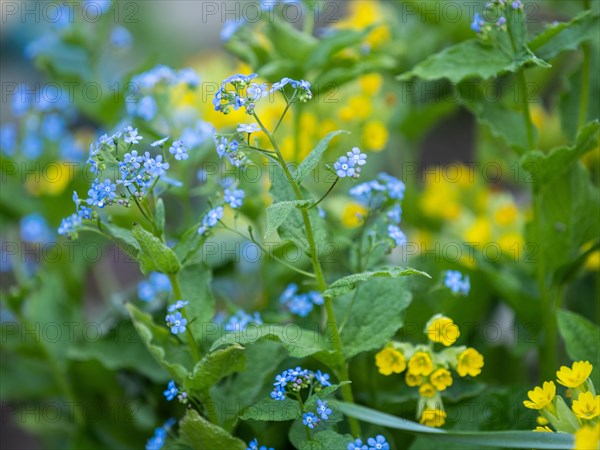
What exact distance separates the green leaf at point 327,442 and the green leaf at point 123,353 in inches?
15.0

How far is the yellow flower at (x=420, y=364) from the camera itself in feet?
3.33

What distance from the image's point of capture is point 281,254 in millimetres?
1405

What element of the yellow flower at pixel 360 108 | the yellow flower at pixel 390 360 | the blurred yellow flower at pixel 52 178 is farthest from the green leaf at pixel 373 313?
the blurred yellow flower at pixel 52 178

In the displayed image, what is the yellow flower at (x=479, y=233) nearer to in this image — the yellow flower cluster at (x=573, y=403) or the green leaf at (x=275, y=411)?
the yellow flower cluster at (x=573, y=403)

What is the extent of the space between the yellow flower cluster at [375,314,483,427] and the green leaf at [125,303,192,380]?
254mm

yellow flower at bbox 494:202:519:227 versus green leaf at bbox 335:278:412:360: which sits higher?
green leaf at bbox 335:278:412:360

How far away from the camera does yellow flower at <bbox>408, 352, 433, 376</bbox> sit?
1.02m

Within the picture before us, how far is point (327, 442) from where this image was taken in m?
0.93

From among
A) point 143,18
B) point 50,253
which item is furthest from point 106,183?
point 143,18

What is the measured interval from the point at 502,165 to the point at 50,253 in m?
0.96

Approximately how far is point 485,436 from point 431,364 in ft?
0.41

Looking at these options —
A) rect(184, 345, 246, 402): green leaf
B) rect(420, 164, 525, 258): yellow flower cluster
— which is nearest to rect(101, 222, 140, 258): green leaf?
rect(184, 345, 246, 402): green leaf

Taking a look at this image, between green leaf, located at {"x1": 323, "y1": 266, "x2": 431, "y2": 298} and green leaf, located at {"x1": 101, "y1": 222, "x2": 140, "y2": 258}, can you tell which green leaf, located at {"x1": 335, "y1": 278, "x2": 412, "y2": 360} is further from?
green leaf, located at {"x1": 101, "y1": 222, "x2": 140, "y2": 258}

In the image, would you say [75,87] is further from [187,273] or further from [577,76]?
[577,76]
